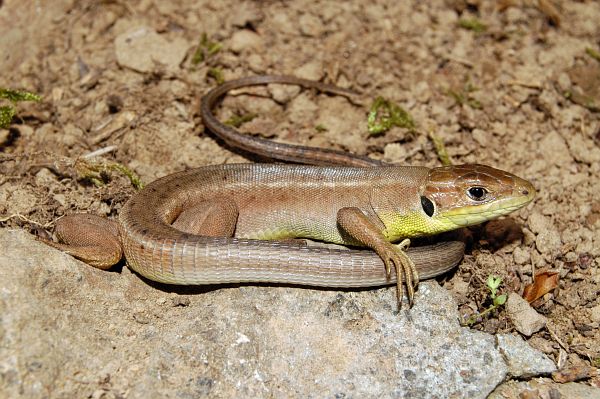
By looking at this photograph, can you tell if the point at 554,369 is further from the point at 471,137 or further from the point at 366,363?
the point at 471,137

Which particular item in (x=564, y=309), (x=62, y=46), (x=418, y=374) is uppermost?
(x=62, y=46)

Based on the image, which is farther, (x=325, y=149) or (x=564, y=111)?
(x=564, y=111)

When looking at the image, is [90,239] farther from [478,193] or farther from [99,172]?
[478,193]

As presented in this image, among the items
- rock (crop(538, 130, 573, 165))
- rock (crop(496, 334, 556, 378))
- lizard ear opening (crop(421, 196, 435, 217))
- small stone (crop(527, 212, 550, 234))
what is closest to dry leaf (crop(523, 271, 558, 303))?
small stone (crop(527, 212, 550, 234))

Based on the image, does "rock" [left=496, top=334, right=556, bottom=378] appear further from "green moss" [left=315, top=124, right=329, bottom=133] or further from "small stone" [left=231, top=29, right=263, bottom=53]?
"small stone" [left=231, top=29, right=263, bottom=53]

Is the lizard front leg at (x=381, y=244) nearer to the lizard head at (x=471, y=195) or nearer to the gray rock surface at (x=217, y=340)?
the gray rock surface at (x=217, y=340)

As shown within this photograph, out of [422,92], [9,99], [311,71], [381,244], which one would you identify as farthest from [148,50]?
[381,244]

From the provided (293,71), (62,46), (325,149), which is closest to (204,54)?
(293,71)

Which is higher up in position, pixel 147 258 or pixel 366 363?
pixel 147 258
